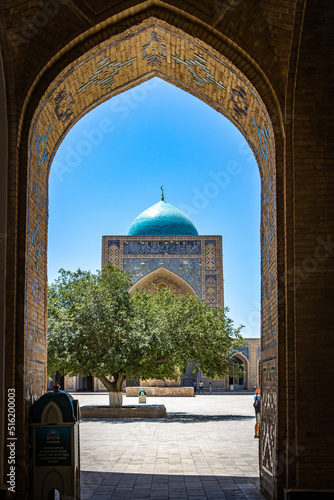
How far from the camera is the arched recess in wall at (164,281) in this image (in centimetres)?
3512

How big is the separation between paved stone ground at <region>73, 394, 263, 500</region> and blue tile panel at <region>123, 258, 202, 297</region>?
64.8 ft

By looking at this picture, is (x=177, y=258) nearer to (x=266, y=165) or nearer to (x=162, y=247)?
(x=162, y=247)

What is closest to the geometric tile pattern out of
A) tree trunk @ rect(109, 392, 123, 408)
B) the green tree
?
the green tree

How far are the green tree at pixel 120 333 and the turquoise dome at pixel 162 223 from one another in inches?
671

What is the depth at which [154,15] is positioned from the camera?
663 centimetres

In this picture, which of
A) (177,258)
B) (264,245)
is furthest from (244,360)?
(264,245)

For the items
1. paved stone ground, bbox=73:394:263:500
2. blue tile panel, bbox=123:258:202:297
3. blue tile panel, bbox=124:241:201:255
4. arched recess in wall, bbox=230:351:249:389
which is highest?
blue tile panel, bbox=124:241:201:255

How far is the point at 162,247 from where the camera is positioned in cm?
3541

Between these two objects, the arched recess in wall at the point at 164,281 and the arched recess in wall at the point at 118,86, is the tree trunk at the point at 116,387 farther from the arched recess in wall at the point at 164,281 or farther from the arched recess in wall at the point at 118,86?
the arched recess in wall at the point at 164,281

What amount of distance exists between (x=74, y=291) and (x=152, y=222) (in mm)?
18683

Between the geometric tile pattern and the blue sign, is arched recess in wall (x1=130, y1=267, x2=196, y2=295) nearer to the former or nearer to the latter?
the geometric tile pattern

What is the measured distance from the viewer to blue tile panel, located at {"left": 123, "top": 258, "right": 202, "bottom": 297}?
35062 mm

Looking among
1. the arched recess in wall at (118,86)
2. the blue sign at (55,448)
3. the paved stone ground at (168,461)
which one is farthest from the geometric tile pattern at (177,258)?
the blue sign at (55,448)

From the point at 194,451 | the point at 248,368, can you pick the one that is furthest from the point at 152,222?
the point at 194,451
